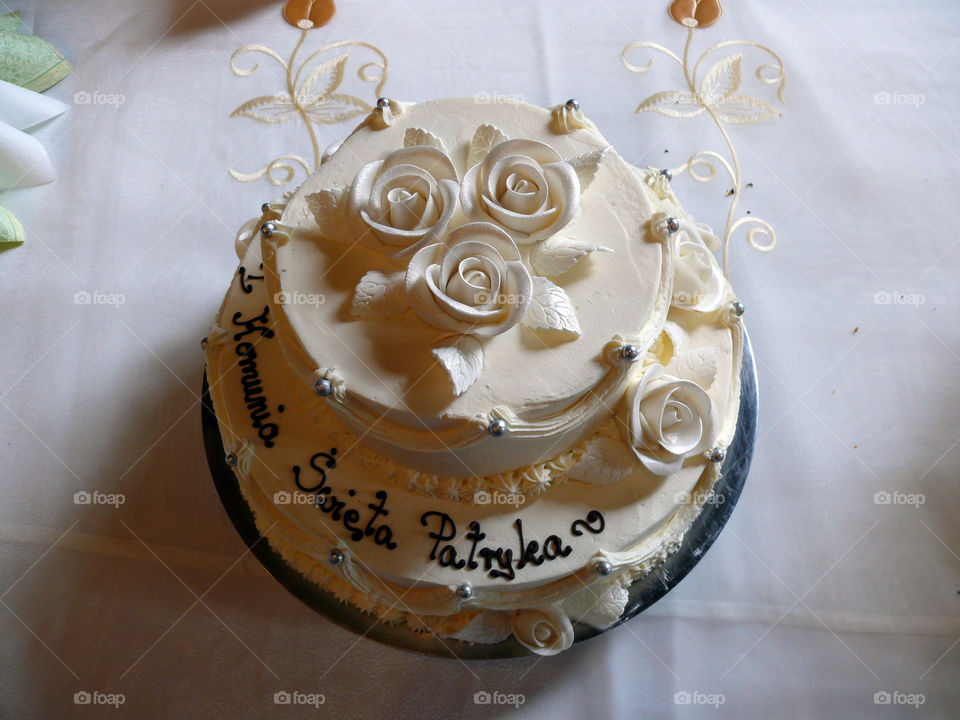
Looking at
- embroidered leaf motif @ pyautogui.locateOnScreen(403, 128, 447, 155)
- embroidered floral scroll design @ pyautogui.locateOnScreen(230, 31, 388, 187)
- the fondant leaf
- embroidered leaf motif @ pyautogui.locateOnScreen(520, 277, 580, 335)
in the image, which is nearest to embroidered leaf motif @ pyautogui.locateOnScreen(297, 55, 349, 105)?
embroidered floral scroll design @ pyautogui.locateOnScreen(230, 31, 388, 187)

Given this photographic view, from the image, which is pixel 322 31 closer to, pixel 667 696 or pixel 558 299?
pixel 558 299

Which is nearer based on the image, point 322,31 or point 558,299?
point 558,299

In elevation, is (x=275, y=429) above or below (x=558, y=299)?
below

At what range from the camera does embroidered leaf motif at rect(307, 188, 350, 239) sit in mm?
1729

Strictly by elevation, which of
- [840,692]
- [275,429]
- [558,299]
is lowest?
[840,692]

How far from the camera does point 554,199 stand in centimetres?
164

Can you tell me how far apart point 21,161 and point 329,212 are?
1756 millimetres

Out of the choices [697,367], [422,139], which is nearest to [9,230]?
[422,139]

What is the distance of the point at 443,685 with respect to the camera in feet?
6.89

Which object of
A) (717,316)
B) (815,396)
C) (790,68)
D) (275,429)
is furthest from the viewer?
(790,68)

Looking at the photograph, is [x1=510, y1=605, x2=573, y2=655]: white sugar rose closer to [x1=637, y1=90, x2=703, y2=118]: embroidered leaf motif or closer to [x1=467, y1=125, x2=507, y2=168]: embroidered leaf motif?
[x1=467, y1=125, x2=507, y2=168]: embroidered leaf motif

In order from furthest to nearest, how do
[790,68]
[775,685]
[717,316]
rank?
[790,68], [775,685], [717,316]

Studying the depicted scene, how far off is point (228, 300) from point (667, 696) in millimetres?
1686

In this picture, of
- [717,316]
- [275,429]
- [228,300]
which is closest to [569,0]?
[717,316]
